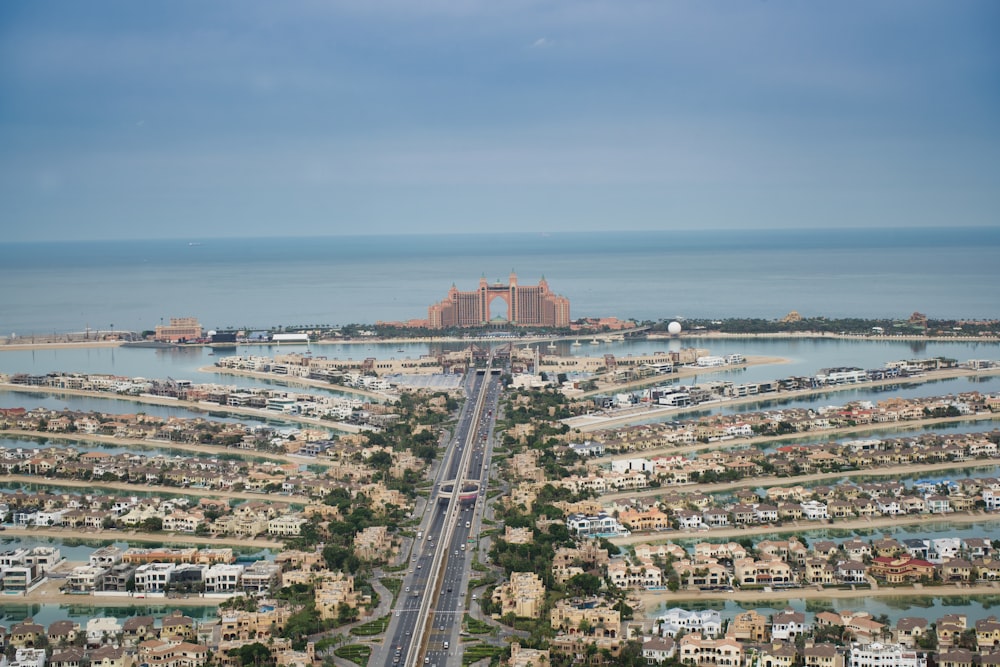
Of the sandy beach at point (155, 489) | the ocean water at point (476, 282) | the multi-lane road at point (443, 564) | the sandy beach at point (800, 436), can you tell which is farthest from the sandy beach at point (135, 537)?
the ocean water at point (476, 282)

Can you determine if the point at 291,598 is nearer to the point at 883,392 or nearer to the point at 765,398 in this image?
the point at 765,398

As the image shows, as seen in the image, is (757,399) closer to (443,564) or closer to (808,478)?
(808,478)

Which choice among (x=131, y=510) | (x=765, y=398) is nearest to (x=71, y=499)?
(x=131, y=510)

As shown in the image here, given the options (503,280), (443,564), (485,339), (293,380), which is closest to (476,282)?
(503,280)

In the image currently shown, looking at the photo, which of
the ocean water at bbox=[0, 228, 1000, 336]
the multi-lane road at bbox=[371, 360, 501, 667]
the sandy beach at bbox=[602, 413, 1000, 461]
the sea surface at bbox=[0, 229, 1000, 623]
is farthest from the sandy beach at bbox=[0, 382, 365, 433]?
the ocean water at bbox=[0, 228, 1000, 336]

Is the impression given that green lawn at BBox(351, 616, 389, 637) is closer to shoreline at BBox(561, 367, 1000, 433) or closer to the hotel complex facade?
shoreline at BBox(561, 367, 1000, 433)

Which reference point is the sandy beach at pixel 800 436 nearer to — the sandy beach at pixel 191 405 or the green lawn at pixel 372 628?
the sandy beach at pixel 191 405
